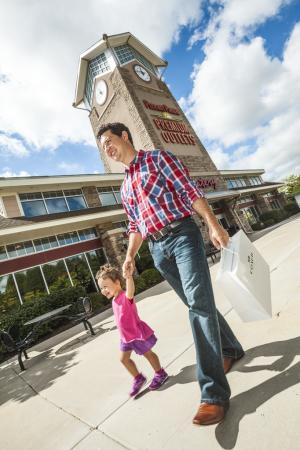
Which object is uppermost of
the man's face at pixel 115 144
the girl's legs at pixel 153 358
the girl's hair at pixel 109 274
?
the man's face at pixel 115 144

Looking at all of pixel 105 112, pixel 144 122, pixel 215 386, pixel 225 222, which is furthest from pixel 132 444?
pixel 105 112

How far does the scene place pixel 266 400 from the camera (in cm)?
167

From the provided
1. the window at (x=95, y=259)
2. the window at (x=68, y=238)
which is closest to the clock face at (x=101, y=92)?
the window at (x=68, y=238)

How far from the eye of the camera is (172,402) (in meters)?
2.07

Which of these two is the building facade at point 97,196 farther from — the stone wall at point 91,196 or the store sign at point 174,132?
the store sign at point 174,132

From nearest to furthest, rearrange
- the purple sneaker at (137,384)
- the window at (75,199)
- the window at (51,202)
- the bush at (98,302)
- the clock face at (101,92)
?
the purple sneaker at (137,384), the bush at (98,302), the window at (51,202), the window at (75,199), the clock face at (101,92)

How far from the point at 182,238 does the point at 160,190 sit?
0.43m

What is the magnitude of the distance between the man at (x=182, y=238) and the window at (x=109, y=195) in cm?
1494

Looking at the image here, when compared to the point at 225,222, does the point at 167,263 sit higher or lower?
lower

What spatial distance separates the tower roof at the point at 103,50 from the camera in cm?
Answer: 2336

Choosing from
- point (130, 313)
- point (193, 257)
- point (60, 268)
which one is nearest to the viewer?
point (193, 257)

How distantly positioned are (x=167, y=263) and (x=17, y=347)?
5.06 metres

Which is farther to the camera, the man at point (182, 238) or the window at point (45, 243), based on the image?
the window at point (45, 243)

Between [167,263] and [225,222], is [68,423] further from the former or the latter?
[225,222]
